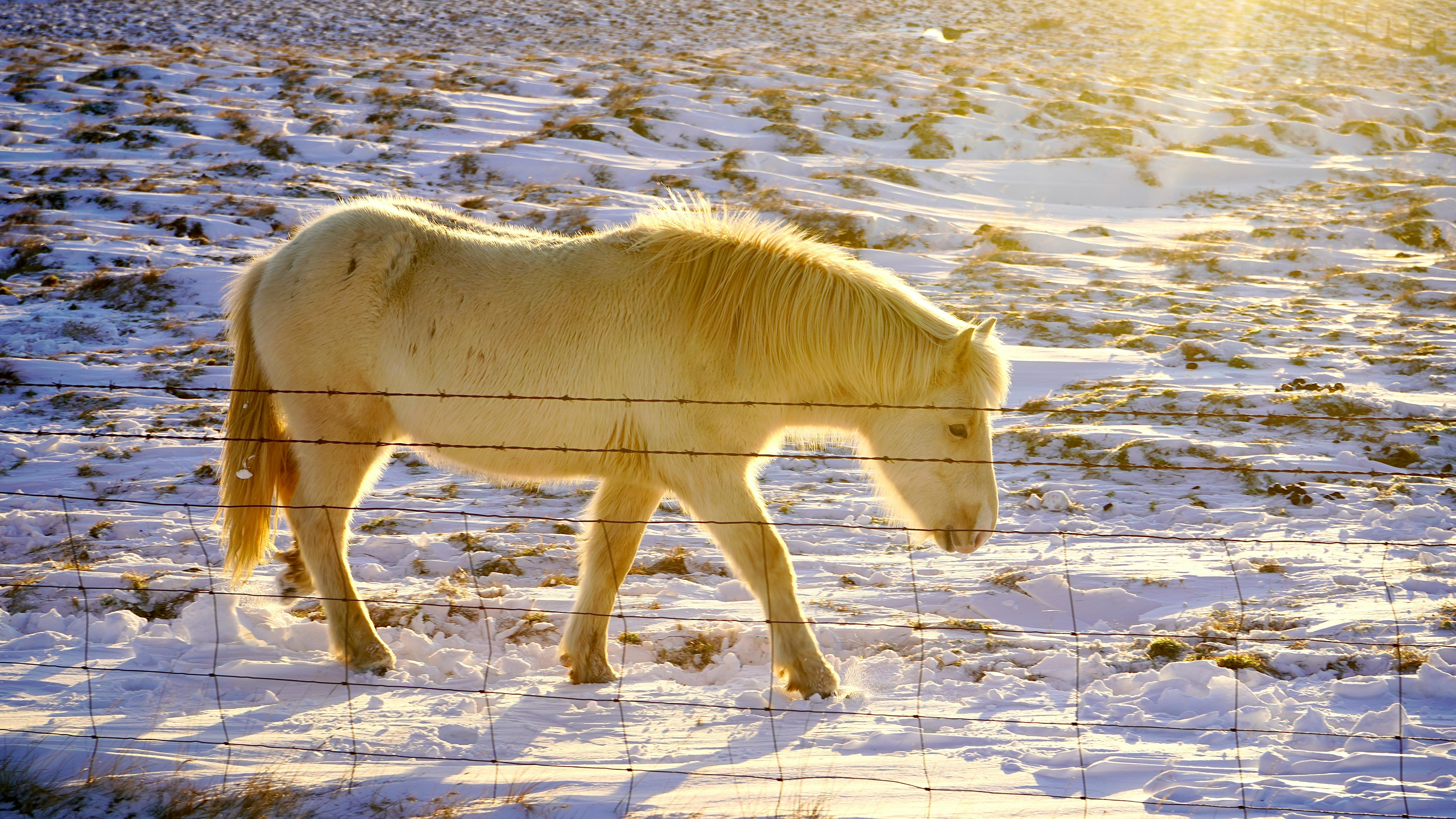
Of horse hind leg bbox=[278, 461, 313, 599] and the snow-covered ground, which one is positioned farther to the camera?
horse hind leg bbox=[278, 461, 313, 599]

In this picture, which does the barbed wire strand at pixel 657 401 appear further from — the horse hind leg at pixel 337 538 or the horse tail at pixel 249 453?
the horse hind leg at pixel 337 538

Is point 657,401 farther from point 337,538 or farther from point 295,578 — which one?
point 295,578

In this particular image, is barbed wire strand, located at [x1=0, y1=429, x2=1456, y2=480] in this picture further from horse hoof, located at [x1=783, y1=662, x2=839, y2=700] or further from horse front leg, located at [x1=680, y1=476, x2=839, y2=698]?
horse hoof, located at [x1=783, y1=662, x2=839, y2=700]

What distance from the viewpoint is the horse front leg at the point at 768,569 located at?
142 inches

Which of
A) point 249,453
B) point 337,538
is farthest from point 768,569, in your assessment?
point 249,453

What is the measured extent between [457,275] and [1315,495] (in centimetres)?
468

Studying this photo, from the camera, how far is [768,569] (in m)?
3.61

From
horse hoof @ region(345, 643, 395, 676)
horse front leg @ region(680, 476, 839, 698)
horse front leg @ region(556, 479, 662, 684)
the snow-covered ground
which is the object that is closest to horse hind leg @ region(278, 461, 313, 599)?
the snow-covered ground

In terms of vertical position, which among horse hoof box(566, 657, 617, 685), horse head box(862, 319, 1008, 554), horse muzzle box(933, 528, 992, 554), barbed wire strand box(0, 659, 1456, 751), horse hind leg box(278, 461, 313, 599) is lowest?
horse hind leg box(278, 461, 313, 599)

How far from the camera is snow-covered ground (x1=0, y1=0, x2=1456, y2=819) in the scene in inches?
124

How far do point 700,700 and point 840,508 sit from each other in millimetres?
2334

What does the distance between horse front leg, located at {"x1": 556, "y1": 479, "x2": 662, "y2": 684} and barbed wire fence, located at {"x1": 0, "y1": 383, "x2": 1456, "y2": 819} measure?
0.05 meters

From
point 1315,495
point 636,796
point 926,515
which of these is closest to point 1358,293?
point 1315,495

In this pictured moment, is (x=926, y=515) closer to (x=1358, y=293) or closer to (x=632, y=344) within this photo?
(x=632, y=344)
